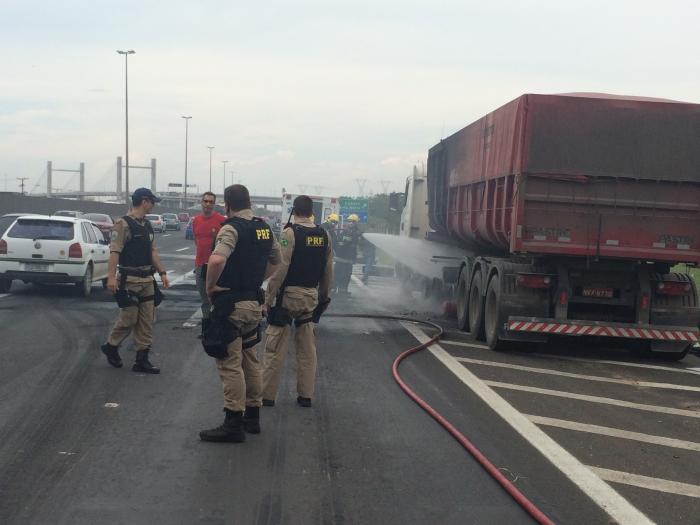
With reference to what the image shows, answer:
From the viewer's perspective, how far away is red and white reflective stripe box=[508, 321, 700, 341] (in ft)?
35.7

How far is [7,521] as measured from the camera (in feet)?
15.0

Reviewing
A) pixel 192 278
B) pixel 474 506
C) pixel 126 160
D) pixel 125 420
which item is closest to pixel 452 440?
pixel 474 506

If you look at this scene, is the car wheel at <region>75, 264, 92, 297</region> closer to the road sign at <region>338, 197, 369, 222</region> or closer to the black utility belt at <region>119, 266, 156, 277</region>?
the black utility belt at <region>119, 266, 156, 277</region>

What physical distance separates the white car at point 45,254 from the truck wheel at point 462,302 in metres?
6.98

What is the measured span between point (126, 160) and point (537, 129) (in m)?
55.9

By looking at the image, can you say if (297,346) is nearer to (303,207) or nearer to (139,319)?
(303,207)

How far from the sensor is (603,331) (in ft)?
35.7

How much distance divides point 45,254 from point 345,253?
6723 mm

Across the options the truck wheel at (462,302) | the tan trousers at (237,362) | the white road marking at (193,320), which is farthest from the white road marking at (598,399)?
the white road marking at (193,320)

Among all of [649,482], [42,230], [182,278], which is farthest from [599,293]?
[182,278]

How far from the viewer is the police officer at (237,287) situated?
6.29m

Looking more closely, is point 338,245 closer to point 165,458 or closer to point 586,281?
point 586,281

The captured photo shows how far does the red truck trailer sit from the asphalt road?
0.58 metres

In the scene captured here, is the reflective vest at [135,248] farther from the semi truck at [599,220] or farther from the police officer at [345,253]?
the police officer at [345,253]
